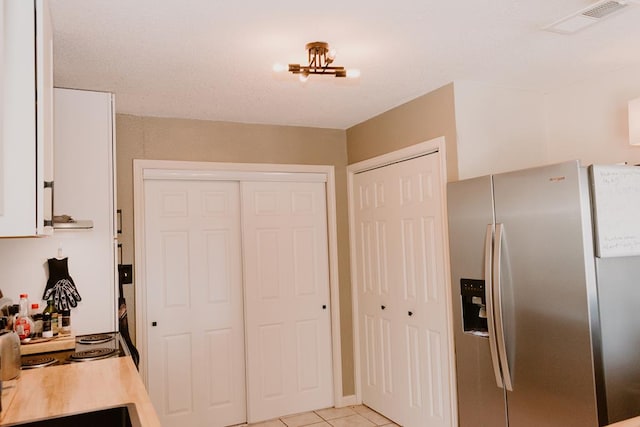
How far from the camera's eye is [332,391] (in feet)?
13.6

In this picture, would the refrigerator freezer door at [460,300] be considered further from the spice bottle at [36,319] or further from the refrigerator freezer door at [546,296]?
the spice bottle at [36,319]

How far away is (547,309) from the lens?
2264mm

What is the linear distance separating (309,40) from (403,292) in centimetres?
199

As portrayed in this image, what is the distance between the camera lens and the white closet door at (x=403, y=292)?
320 centimetres

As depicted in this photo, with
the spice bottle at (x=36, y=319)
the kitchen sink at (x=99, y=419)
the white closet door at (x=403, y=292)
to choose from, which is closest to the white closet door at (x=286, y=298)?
the white closet door at (x=403, y=292)

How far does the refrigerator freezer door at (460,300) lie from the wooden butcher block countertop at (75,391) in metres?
1.76

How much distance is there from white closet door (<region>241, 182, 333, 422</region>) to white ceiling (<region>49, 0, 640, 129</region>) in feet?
3.02

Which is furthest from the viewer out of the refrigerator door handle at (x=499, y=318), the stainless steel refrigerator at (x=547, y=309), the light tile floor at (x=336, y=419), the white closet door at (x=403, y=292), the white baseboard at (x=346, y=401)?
the white baseboard at (x=346, y=401)

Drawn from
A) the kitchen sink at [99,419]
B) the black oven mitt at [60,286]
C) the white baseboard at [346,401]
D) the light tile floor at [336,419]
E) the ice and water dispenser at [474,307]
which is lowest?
the light tile floor at [336,419]

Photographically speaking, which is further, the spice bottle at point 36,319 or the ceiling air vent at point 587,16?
the spice bottle at point 36,319

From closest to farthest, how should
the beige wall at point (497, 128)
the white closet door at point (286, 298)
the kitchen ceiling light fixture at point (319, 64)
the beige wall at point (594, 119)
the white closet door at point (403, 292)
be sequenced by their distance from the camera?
the kitchen ceiling light fixture at point (319, 64)
the beige wall at point (594, 119)
the beige wall at point (497, 128)
the white closet door at point (403, 292)
the white closet door at point (286, 298)

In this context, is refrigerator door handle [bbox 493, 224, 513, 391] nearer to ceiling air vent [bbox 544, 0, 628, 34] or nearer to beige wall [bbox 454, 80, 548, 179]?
beige wall [bbox 454, 80, 548, 179]

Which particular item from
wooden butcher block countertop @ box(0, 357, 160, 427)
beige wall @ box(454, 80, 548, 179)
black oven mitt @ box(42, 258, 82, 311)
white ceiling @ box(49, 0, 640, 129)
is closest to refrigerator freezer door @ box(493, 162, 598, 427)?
beige wall @ box(454, 80, 548, 179)

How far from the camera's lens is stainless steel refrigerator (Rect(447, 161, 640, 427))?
7.01 ft
